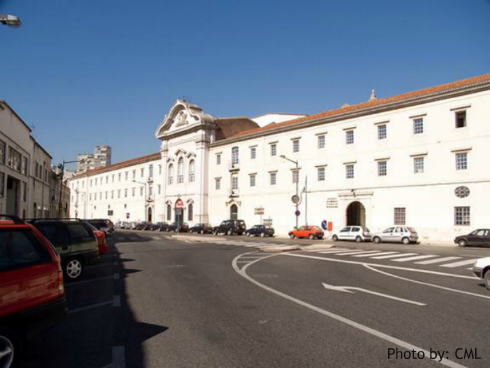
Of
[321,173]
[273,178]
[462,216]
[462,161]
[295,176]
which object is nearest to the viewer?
[462,216]

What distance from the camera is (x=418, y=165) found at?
37.1 metres

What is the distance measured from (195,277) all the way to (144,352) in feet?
21.9

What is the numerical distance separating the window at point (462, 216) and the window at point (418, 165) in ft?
15.0

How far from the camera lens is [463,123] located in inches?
1374

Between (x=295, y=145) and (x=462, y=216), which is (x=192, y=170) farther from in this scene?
(x=462, y=216)

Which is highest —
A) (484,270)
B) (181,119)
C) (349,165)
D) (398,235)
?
(181,119)

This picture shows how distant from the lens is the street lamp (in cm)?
1098

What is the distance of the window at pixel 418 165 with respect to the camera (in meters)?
36.8

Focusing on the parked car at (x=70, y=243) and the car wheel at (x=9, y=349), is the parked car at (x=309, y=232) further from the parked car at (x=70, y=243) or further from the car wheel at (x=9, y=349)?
the car wheel at (x=9, y=349)

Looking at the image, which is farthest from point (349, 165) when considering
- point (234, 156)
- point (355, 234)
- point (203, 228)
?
point (203, 228)

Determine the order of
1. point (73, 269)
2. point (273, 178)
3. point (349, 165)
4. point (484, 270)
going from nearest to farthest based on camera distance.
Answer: point (484, 270)
point (73, 269)
point (349, 165)
point (273, 178)

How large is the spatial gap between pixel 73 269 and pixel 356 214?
37.1m

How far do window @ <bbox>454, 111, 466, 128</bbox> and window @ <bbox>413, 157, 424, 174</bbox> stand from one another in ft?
13.7

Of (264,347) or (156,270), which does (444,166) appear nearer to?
(156,270)
